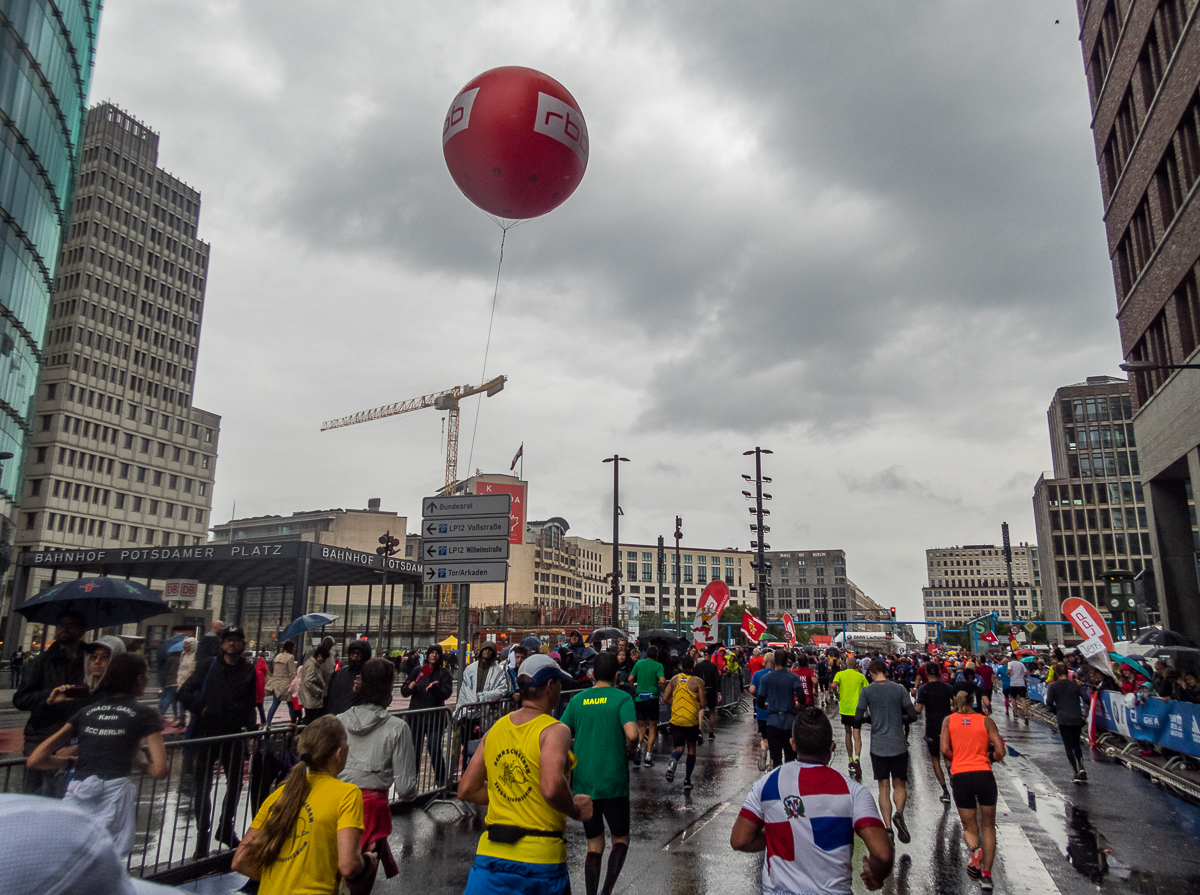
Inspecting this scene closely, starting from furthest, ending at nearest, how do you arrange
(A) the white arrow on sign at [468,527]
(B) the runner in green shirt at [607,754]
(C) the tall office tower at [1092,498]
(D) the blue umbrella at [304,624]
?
(C) the tall office tower at [1092,498] < (D) the blue umbrella at [304,624] < (A) the white arrow on sign at [468,527] < (B) the runner in green shirt at [607,754]

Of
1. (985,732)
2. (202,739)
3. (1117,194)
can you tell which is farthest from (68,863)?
(1117,194)

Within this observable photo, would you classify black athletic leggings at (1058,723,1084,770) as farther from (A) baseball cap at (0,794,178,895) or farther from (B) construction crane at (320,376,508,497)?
(B) construction crane at (320,376,508,497)

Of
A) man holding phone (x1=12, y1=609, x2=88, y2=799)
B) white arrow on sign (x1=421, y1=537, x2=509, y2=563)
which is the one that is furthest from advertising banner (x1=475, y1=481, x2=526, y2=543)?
man holding phone (x1=12, y1=609, x2=88, y2=799)

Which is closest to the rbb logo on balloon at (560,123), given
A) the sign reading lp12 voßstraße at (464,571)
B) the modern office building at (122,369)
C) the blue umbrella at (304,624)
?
the sign reading lp12 voßstraße at (464,571)

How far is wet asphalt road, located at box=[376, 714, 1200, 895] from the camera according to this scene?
7.04m

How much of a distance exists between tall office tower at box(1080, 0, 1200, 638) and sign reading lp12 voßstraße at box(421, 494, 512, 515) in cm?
2023

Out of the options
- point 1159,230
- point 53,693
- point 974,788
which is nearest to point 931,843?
point 974,788

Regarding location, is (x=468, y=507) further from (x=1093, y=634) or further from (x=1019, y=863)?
(x=1093, y=634)

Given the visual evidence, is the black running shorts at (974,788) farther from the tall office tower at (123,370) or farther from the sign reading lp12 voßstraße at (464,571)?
the tall office tower at (123,370)

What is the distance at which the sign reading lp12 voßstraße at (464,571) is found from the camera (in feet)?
29.8

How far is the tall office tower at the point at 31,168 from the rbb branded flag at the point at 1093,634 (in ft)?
127

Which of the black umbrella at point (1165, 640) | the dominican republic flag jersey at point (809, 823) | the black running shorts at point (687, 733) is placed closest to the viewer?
the dominican republic flag jersey at point (809, 823)

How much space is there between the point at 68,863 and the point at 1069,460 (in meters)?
114

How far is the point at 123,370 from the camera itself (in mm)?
89875
